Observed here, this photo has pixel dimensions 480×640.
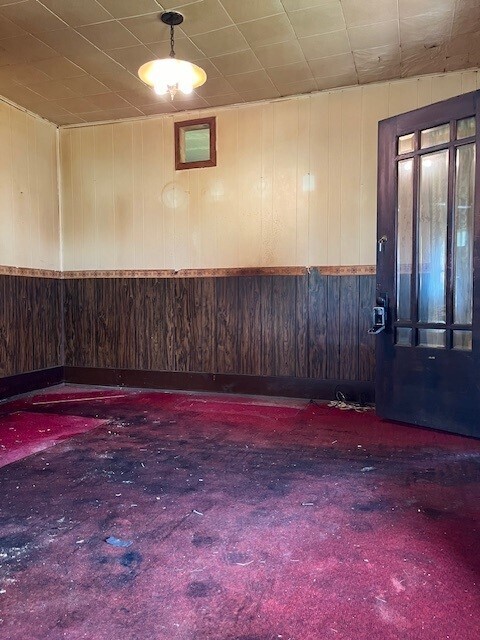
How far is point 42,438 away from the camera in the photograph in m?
3.38

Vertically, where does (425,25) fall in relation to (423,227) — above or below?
above

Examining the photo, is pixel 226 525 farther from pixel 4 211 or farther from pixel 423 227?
pixel 4 211

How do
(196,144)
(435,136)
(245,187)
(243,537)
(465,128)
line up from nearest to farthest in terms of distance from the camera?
(243,537)
(465,128)
(435,136)
(245,187)
(196,144)

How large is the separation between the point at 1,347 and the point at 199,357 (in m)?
2.01

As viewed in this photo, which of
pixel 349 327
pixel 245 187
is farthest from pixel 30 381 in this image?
pixel 349 327

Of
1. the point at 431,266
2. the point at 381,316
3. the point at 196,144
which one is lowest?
the point at 381,316

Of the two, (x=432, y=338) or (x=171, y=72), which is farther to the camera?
(x=432, y=338)

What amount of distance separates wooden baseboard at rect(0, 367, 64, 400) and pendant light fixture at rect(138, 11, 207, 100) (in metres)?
3.25

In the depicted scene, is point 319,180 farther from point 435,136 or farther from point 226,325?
point 226,325

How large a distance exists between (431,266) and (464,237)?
1.01ft

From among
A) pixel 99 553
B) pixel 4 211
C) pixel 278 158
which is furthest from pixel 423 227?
pixel 4 211

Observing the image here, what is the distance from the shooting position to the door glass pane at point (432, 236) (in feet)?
11.3

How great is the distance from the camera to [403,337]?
12.0 feet

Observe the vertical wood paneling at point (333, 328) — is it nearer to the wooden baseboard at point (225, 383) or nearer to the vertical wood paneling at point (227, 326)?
the wooden baseboard at point (225, 383)
